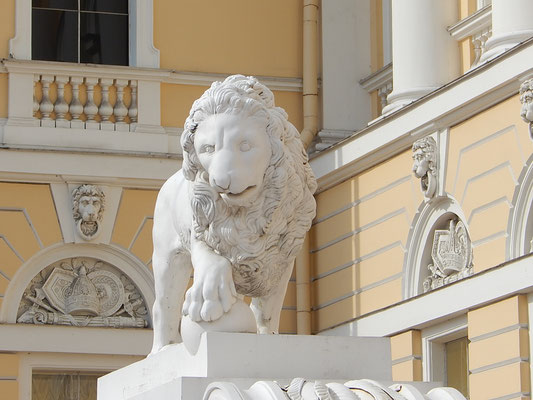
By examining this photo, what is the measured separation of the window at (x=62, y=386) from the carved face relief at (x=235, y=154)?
8540 millimetres

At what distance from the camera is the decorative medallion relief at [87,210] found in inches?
628

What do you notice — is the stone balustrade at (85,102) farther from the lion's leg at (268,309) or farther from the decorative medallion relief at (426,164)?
the lion's leg at (268,309)

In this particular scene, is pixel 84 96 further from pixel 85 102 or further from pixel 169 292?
pixel 169 292

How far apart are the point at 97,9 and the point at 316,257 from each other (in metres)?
3.09

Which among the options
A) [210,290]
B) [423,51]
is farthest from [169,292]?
[423,51]

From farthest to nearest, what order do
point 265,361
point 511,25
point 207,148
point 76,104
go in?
point 76,104
point 511,25
point 207,148
point 265,361

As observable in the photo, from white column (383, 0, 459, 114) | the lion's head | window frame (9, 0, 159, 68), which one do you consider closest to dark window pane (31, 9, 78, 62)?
window frame (9, 0, 159, 68)

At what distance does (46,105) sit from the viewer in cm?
1620

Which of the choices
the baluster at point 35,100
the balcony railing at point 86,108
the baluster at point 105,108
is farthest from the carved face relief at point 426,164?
the baluster at point 35,100

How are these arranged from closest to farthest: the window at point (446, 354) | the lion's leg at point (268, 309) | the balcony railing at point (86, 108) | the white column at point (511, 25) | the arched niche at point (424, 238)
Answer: the lion's leg at point (268, 309)
the white column at point (511, 25)
the window at point (446, 354)
the arched niche at point (424, 238)
the balcony railing at point (86, 108)

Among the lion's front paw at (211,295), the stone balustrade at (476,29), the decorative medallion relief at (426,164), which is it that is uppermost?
the stone balustrade at (476,29)

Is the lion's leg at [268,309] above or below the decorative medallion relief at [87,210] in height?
below

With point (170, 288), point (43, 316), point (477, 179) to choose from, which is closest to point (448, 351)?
point (477, 179)

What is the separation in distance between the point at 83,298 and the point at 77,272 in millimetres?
257
